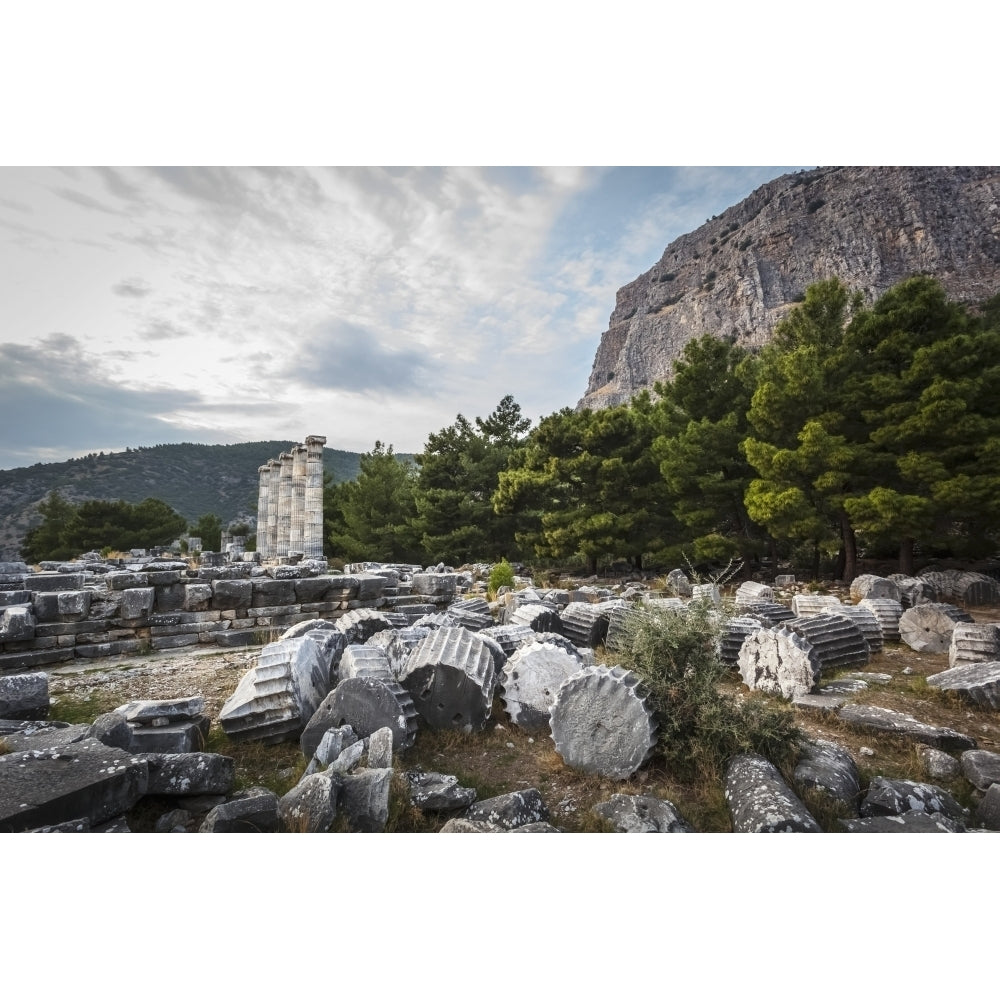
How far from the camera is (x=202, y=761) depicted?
2.94 m

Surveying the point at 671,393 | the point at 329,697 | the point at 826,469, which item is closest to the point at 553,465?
the point at 671,393

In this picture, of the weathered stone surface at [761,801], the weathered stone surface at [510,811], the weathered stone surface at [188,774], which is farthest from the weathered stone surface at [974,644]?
the weathered stone surface at [188,774]

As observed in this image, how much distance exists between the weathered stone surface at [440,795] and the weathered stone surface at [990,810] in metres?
2.77

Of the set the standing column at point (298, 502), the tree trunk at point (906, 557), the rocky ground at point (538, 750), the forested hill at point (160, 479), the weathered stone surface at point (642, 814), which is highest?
the forested hill at point (160, 479)

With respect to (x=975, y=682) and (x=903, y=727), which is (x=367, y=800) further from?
(x=975, y=682)

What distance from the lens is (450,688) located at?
402cm

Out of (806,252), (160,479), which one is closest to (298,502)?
(160,479)

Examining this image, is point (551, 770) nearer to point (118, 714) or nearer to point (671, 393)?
point (118, 714)

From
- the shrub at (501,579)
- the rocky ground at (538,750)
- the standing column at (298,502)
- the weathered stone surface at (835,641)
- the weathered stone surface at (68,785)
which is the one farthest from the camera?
the standing column at (298,502)

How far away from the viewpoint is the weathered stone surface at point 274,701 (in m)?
3.78

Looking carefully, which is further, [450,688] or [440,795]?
[450,688]

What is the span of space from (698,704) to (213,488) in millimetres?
71148

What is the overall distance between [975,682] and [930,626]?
2.69 m

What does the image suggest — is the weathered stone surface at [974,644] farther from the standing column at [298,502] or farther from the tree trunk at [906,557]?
the standing column at [298,502]
